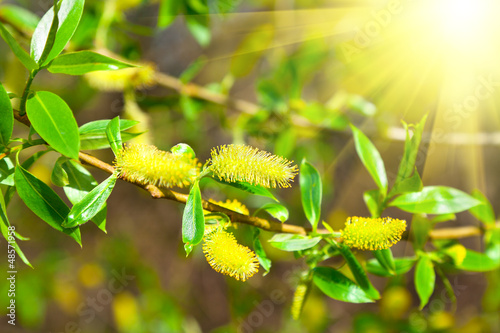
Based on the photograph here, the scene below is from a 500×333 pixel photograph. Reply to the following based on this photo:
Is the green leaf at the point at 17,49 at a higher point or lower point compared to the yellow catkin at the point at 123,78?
higher

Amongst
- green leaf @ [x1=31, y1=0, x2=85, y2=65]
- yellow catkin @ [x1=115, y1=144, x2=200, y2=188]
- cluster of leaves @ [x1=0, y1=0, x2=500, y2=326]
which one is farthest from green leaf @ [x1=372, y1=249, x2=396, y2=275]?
green leaf @ [x1=31, y1=0, x2=85, y2=65]

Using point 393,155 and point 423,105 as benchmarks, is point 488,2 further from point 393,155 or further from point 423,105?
point 393,155

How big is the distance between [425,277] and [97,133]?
2.25 ft

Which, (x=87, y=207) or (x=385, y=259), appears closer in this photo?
(x=87, y=207)

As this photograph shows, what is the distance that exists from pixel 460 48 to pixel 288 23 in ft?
2.71

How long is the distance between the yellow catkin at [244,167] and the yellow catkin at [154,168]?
41 mm

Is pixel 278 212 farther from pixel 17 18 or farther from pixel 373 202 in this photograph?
pixel 17 18

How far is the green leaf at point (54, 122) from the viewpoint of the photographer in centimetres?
48

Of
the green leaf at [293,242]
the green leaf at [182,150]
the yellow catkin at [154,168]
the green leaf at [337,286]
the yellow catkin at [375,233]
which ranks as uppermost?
the green leaf at [182,150]

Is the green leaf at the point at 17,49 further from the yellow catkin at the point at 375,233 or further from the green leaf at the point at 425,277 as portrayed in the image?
the green leaf at the point at 425,277

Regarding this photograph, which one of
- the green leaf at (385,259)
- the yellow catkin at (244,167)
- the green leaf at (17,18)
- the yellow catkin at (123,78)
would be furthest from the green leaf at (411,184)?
the green leaf at (17,18)

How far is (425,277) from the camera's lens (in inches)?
29.3

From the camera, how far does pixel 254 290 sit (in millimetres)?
1965

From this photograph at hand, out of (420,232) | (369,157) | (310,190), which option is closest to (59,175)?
(310,190)
